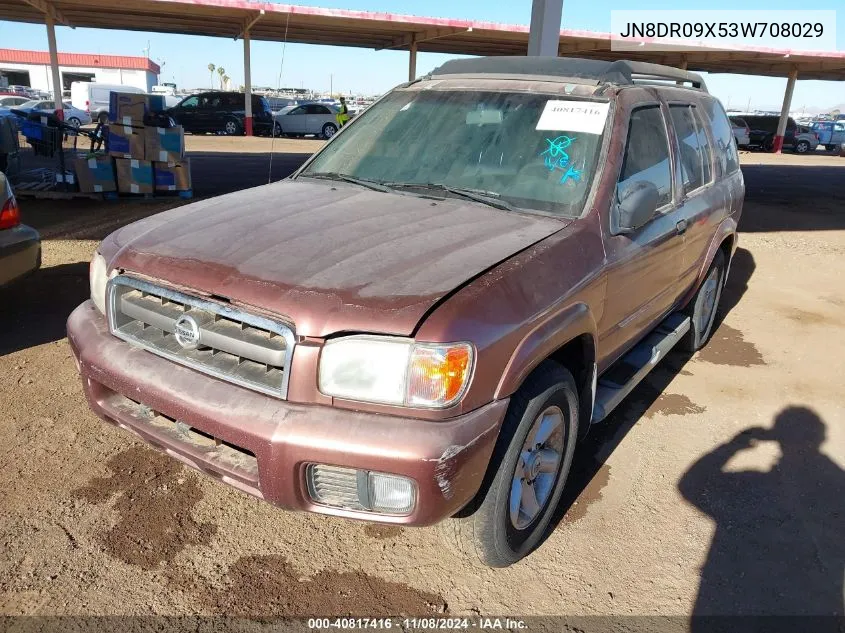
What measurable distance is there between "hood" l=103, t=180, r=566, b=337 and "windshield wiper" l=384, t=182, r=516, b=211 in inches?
1.8

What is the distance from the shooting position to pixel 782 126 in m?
32.4

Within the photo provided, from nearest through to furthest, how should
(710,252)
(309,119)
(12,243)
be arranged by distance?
1. (12,243)
2. (710,252)
3. (309,119)

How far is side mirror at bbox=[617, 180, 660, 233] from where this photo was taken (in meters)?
2.87

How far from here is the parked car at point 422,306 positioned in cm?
207

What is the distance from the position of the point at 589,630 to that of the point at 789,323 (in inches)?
185

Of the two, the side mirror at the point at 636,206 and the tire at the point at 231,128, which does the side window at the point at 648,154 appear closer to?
the side mirror at the point at 636,206

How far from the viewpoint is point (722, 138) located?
4.87 metres

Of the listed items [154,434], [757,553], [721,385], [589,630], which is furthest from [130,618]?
[721,385]

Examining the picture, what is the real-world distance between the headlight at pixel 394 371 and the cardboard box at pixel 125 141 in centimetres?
849

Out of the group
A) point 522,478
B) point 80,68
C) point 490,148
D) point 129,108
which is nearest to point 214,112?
point 129,108

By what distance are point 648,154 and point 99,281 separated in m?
2.74

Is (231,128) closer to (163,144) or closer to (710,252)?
(163,144)

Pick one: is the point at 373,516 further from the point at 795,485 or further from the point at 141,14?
the point at 141,14

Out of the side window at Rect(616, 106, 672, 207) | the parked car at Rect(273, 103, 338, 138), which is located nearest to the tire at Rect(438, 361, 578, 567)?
the side window at Rect(616, 106, 672, 207)
